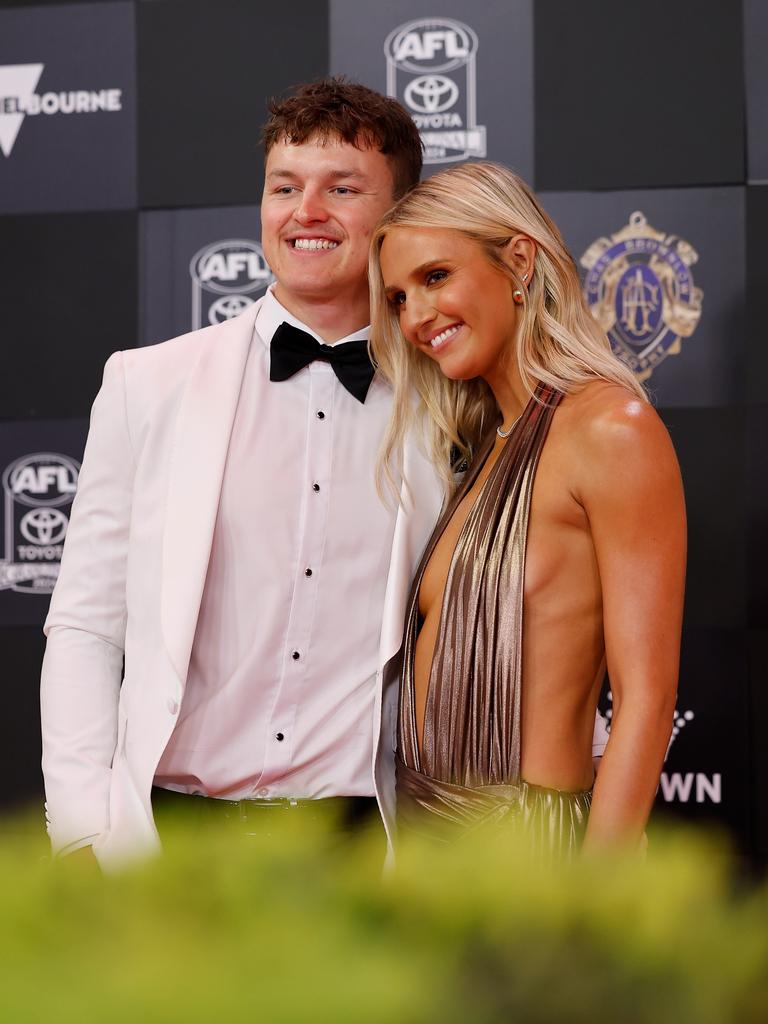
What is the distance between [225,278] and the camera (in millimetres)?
3279

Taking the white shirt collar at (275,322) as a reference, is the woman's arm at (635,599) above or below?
below

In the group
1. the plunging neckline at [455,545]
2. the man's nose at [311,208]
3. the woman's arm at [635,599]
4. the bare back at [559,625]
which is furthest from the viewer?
the man's nose at [311,208]

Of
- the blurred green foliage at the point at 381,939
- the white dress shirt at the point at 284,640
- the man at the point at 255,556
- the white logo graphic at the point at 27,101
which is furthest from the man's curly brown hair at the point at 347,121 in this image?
the blurred green foliage at the point at 381,939

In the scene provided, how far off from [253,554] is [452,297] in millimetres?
632

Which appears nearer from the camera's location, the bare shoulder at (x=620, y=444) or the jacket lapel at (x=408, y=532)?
the bare shoulder at (x=620, y=444)

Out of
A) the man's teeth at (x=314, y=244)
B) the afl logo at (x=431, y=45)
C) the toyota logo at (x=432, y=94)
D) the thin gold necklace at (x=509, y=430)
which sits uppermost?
the afl logo at (x=431, y=45)

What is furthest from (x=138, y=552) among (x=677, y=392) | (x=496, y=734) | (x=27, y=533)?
(x=677, y=392)

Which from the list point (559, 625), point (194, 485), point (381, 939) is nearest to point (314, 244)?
point (194, 485)

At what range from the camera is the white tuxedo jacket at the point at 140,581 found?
82.7 inches

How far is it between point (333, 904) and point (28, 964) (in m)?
0.12

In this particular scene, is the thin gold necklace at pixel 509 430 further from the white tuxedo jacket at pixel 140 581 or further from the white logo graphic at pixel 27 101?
the white logo graphic at pixel 27 101

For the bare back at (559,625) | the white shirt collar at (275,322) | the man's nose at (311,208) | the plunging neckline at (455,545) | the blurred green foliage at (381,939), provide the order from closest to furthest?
the blurred green foliage at (381,939)
the bare back at (559,625)
the plunging neckline at (455,545)
the man's nose at (311,208)
the white shirt collar at (275,322)

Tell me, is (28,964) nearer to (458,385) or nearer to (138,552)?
(138,552)

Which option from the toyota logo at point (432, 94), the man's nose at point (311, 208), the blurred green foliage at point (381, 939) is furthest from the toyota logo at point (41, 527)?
the blurred green foliage at point (381, 939)
